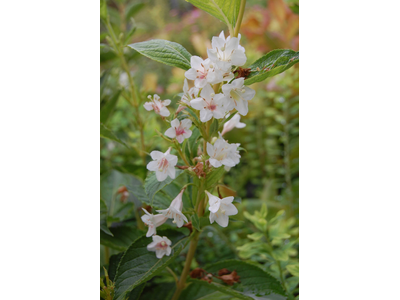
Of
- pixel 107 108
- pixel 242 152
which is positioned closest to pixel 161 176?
pixel 107 108

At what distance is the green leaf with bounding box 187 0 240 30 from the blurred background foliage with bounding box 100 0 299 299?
150 millimetres

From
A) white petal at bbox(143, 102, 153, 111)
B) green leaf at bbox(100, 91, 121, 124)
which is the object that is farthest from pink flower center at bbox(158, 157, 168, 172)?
green leaf at bbox(100, 91, 121, 124)

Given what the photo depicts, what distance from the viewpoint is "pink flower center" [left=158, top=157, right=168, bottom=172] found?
18.4 inches

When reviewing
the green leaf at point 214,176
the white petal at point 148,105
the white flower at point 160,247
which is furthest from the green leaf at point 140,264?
the white petal at point 148,105

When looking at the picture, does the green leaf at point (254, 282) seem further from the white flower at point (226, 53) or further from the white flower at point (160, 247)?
the white flower at point (226, 53)

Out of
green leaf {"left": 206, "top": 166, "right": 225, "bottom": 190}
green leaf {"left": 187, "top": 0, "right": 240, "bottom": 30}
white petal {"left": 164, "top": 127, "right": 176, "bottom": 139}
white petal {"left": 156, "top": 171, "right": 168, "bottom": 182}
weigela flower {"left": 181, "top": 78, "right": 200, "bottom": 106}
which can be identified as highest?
green leaf {"left": 187, "top": 0, "right": 240, "bottom": 30}

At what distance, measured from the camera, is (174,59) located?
0.48 meters

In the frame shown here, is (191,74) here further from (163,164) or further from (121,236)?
(121,236)

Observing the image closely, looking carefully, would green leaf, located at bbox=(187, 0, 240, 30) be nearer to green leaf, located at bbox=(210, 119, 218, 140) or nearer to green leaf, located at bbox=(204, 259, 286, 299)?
green leaf, located at bbox=(210, 119, 218, 140)

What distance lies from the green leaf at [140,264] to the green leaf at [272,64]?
0.30 m

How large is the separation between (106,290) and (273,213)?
2.41 feet

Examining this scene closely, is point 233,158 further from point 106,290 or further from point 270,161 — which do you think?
point 270,161

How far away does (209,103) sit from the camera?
0.43 metres

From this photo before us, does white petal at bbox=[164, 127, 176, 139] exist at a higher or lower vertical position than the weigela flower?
lower
